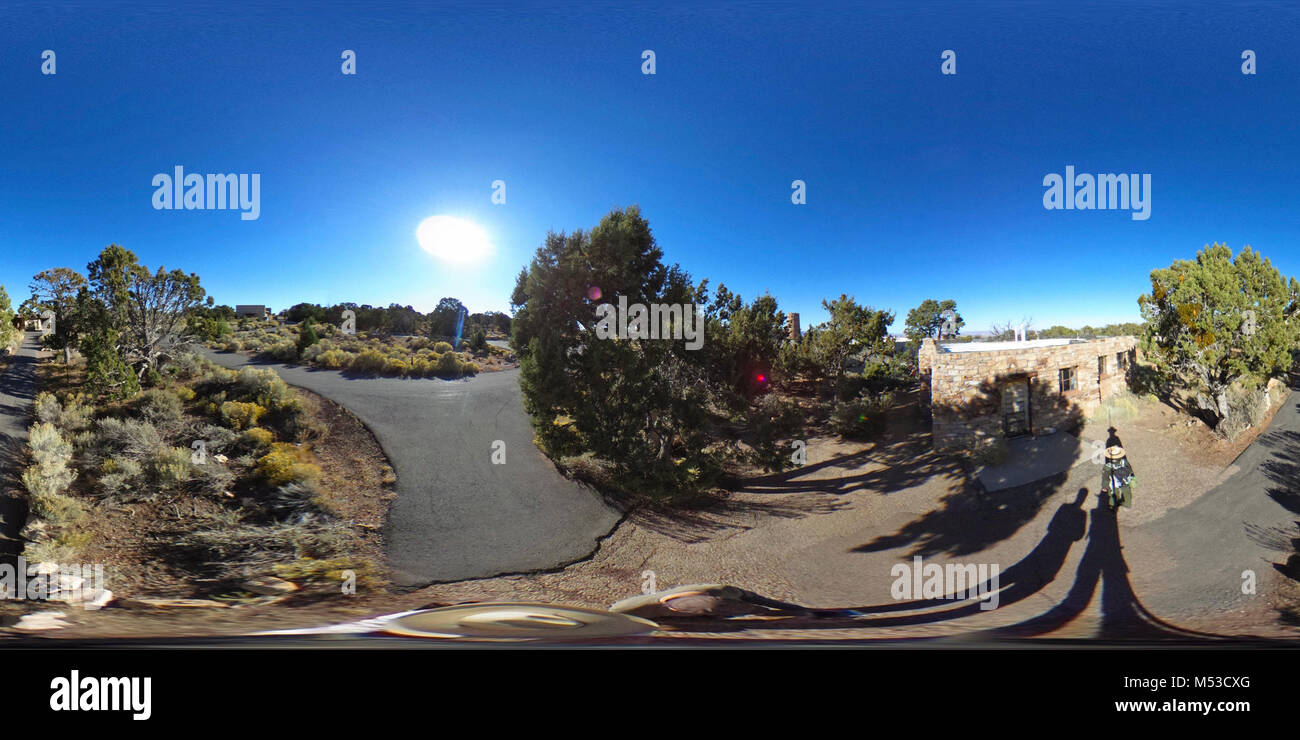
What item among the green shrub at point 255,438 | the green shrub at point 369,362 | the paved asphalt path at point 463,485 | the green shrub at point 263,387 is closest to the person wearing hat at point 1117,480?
the paved asphalt path at point 463,485

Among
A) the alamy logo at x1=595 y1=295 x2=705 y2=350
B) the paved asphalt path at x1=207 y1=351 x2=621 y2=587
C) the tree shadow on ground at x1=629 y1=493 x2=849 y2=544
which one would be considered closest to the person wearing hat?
the tree shadow on ground at x1=629 y1=493 x2=849 y2=544

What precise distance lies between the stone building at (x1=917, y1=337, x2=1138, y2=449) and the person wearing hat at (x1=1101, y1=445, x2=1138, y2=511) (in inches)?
9.8

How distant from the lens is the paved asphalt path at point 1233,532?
4.49 feet

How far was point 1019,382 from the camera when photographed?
2.10 meters

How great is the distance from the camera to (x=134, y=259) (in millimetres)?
1965

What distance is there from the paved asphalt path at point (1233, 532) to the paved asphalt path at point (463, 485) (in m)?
2.33

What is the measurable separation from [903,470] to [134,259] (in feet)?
14.2

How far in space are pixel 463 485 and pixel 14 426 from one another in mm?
1949

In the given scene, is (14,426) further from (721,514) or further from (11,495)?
(721,514)

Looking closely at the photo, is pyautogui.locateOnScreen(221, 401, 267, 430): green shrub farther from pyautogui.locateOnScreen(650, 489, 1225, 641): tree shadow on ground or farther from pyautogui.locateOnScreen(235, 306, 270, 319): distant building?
pyautogui.locateOnScreen(650, 489, 1225, 641): tree shadow on ground

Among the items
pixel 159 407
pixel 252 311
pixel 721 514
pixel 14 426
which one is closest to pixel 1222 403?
pixel 721 514

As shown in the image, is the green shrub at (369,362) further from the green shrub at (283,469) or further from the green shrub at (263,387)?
the green shrub at (283,469)
